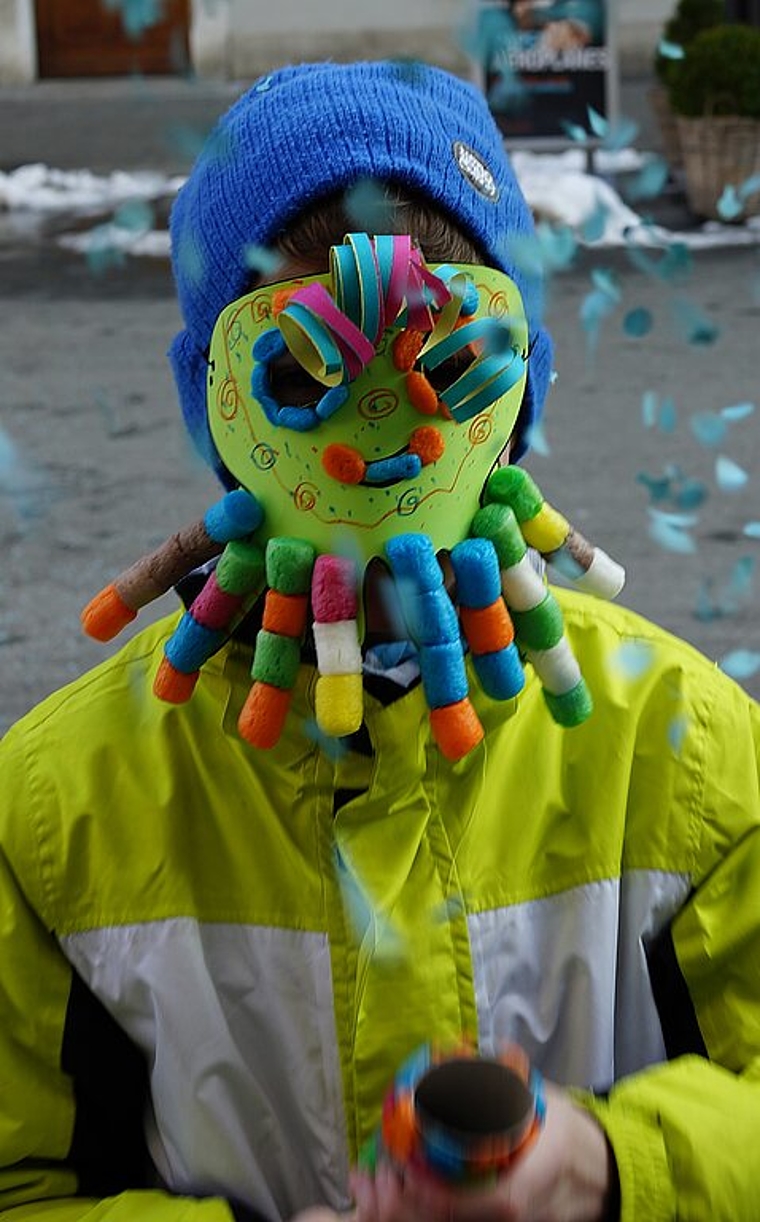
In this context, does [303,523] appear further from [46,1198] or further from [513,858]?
[46,1198]

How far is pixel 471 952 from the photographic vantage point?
1.72 metres

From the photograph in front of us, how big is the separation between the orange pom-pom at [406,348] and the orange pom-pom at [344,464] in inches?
3.7

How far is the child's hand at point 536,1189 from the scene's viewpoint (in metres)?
1.35

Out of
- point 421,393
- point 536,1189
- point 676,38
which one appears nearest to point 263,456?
point 421,393

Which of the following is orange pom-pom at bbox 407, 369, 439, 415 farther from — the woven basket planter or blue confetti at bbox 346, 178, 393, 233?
the woven basket planter

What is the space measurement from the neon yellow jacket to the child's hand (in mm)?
248

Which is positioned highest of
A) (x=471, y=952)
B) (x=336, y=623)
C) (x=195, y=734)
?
(x=336, y=623)

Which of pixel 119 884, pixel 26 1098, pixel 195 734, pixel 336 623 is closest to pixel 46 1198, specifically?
pixel 26 1098

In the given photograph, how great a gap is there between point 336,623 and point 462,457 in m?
0.21

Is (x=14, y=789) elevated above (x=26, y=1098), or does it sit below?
above

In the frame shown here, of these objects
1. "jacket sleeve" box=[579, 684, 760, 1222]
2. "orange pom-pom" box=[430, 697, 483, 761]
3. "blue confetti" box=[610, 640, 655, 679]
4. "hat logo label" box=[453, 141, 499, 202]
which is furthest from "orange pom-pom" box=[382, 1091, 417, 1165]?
"hat logo label" box=[453, 141, 499, 202]

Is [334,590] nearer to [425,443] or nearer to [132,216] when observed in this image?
[425,443]

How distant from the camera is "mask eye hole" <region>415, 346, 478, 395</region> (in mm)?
1687

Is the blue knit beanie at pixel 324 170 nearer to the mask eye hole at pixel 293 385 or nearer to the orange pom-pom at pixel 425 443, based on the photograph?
the mask eye hole at pixel 293 385
